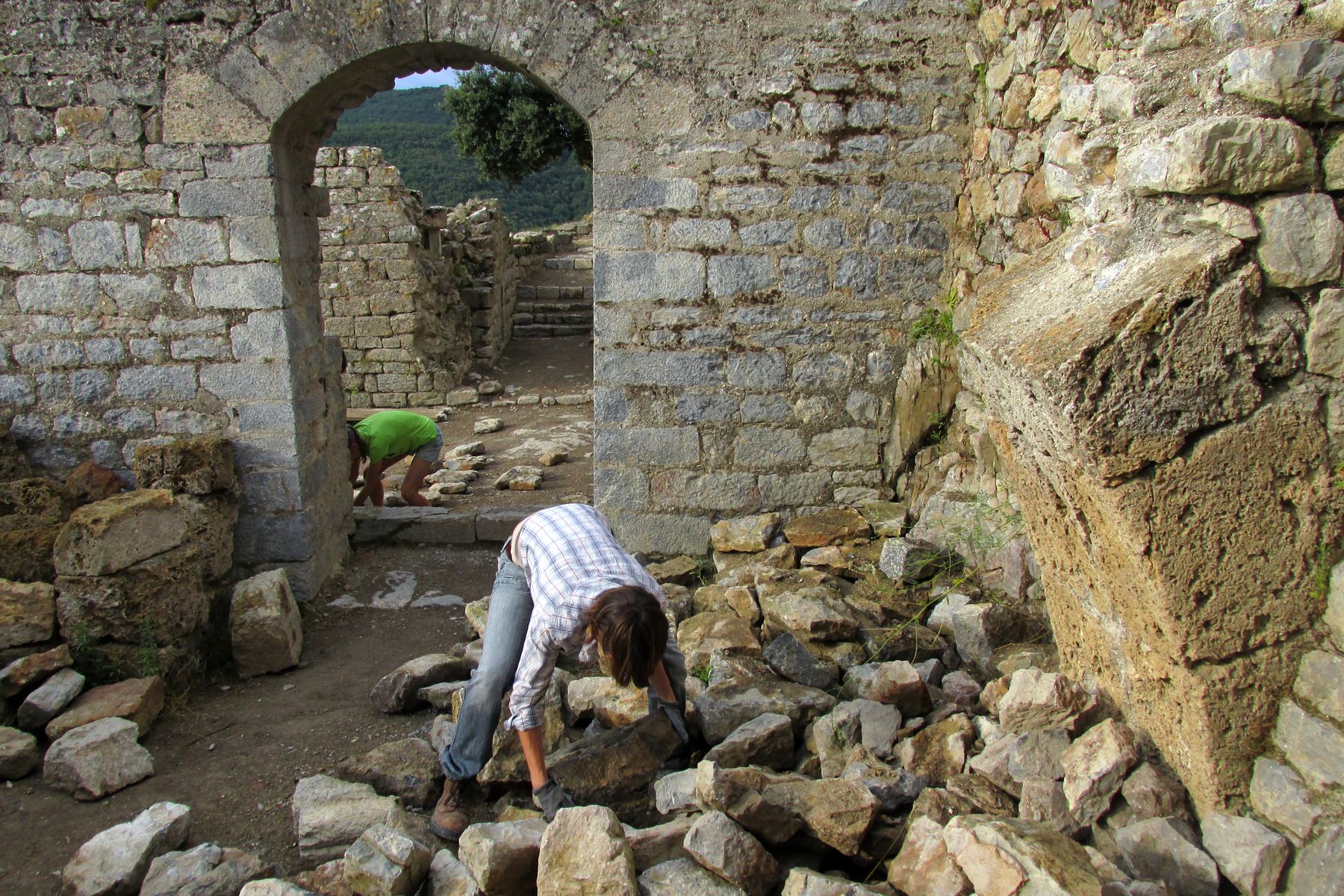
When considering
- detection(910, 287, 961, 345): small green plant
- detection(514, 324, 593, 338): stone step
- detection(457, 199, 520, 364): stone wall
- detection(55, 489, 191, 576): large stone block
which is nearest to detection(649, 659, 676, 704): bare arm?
detection(910, 287, 961, 345): small green plant

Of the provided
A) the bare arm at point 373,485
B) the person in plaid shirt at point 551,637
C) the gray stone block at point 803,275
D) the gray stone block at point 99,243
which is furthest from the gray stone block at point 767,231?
the bare arm at point 373,485

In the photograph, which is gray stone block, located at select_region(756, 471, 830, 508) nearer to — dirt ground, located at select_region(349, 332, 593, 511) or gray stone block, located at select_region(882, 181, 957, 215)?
gray stone block, located at select_region(882, 181, 957, 215)

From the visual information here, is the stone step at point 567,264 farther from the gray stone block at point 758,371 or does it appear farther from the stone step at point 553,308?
the gray stone block at point 758,371

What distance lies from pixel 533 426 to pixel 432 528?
449 cm

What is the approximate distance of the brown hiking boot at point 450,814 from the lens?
3.04m

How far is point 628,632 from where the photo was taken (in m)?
2.53

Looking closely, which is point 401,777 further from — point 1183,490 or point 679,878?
point 1183,490

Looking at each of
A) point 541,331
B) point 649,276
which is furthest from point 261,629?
point 541,331

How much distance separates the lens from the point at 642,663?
8.39ft

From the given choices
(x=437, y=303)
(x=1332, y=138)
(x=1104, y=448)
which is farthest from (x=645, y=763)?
(x=437, y=303)

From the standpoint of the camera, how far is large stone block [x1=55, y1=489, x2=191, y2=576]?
4.08 m

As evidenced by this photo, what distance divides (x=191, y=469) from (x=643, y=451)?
2.28 metres

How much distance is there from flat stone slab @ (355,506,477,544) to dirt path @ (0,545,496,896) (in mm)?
511

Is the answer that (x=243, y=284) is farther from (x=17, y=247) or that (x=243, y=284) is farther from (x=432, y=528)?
(x=432, y=528)
